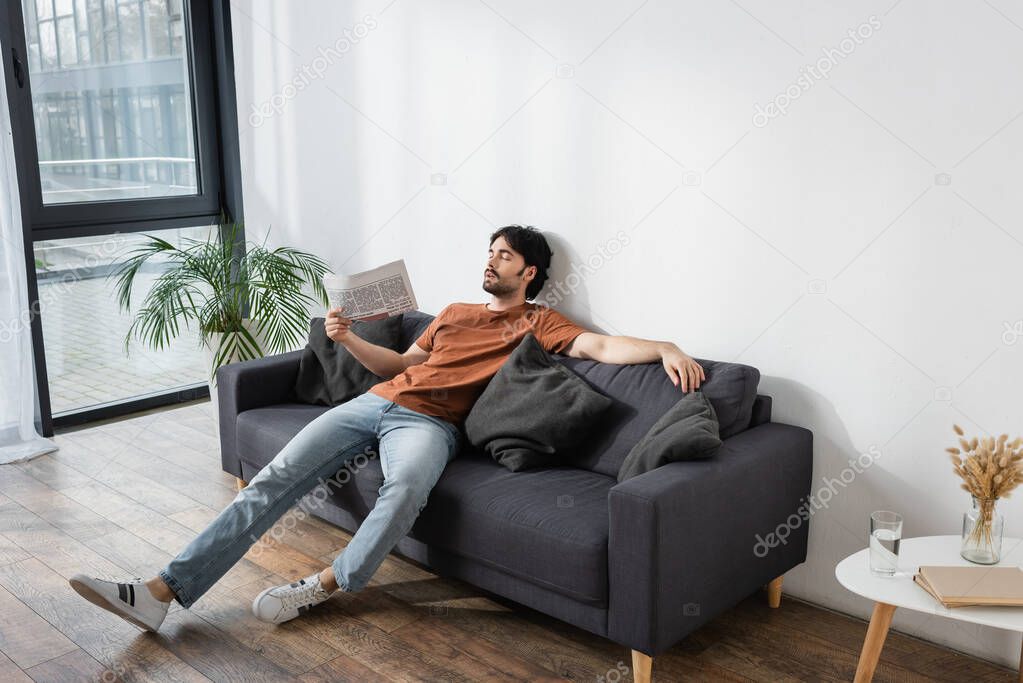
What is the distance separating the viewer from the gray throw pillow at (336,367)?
372 cm

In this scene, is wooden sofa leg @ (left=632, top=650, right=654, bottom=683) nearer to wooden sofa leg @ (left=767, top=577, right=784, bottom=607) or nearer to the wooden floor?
the wooden floor

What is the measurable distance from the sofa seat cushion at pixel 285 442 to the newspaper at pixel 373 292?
0.49 m

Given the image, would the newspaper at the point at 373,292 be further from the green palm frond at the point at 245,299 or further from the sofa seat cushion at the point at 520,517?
the green palm frond at the point at 245,299

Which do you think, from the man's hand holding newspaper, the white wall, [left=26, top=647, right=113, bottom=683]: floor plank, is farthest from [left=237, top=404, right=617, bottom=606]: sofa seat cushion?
[left=26, top=647, right=113, bottom=683]: floor plank

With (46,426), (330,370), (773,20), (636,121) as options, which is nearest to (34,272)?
(46,426)

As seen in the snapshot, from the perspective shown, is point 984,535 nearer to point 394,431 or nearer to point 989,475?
point 989,475

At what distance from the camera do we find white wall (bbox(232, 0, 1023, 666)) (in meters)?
2.56

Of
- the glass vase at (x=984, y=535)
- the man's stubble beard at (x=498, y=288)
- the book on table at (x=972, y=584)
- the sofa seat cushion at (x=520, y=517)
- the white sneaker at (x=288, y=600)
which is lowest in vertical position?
the white sneaker at (x=288, y=600)

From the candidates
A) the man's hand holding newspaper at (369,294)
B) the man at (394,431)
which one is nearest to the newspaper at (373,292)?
the man's hand holding newspaper at (369,294)

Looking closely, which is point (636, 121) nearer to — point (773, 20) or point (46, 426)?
point (773, 20)

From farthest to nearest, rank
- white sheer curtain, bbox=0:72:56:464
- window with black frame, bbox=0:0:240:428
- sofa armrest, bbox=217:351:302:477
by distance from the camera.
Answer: window with black frame, bbox=0:0:240:428
white sheer curtain, bbox=0:72:56:464
sofa armrest, bbox=217:351:302:477

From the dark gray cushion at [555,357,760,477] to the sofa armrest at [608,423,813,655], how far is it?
0.09 m

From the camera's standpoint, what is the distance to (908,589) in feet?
7.29

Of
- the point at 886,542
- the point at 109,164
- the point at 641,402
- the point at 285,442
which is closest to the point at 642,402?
the point at 641,402
